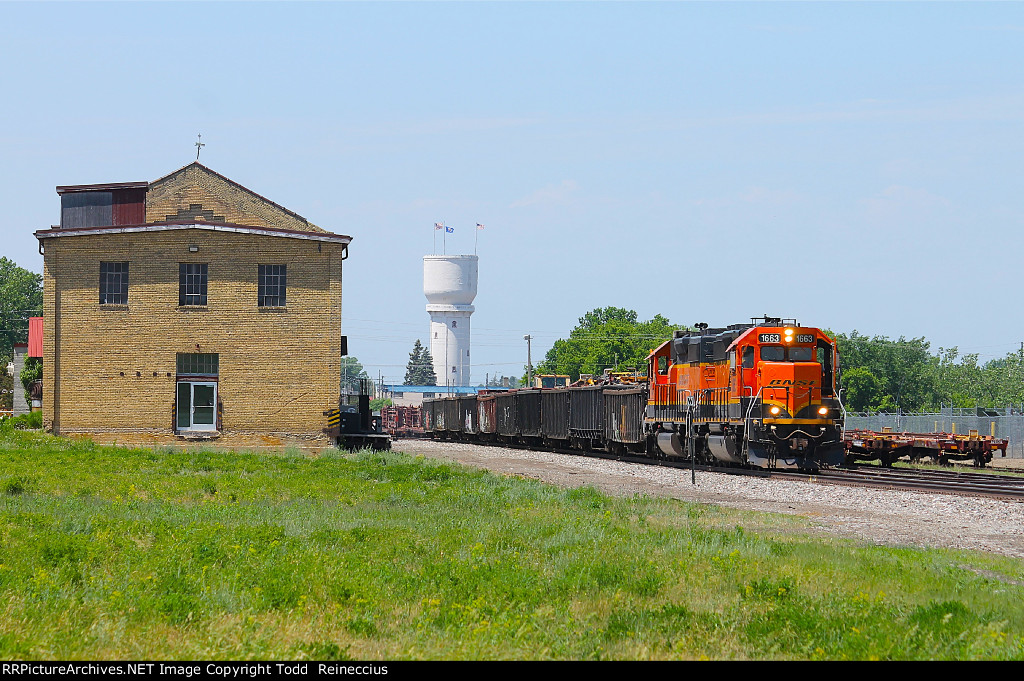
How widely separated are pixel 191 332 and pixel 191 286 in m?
1.76

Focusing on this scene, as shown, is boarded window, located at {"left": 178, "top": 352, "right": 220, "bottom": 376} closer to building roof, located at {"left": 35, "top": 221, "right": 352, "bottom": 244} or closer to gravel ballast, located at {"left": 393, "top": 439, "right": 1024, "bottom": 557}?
building roof, located at {"left": 35, "top": 221, "right": 352, "bottom": 244}

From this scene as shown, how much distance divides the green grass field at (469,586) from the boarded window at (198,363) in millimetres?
21819

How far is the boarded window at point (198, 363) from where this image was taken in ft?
133

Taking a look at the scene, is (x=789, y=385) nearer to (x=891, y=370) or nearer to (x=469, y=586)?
(x=469, y=586)

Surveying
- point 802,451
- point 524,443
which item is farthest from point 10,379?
point 802,451

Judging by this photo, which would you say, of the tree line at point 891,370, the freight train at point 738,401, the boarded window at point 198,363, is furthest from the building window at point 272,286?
the tree line at point 891,370

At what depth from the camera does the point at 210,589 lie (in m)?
10.4

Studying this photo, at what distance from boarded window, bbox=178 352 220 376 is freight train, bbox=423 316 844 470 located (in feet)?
49.1

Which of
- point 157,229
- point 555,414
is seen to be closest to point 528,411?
point 555,414

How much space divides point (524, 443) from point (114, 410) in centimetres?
2222

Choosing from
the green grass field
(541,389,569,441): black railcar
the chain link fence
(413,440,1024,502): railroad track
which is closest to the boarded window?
(541,389,569,441): black railcar

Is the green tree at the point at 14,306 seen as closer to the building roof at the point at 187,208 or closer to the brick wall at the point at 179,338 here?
the building roof at the point at 187,208

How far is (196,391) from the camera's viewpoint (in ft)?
133
